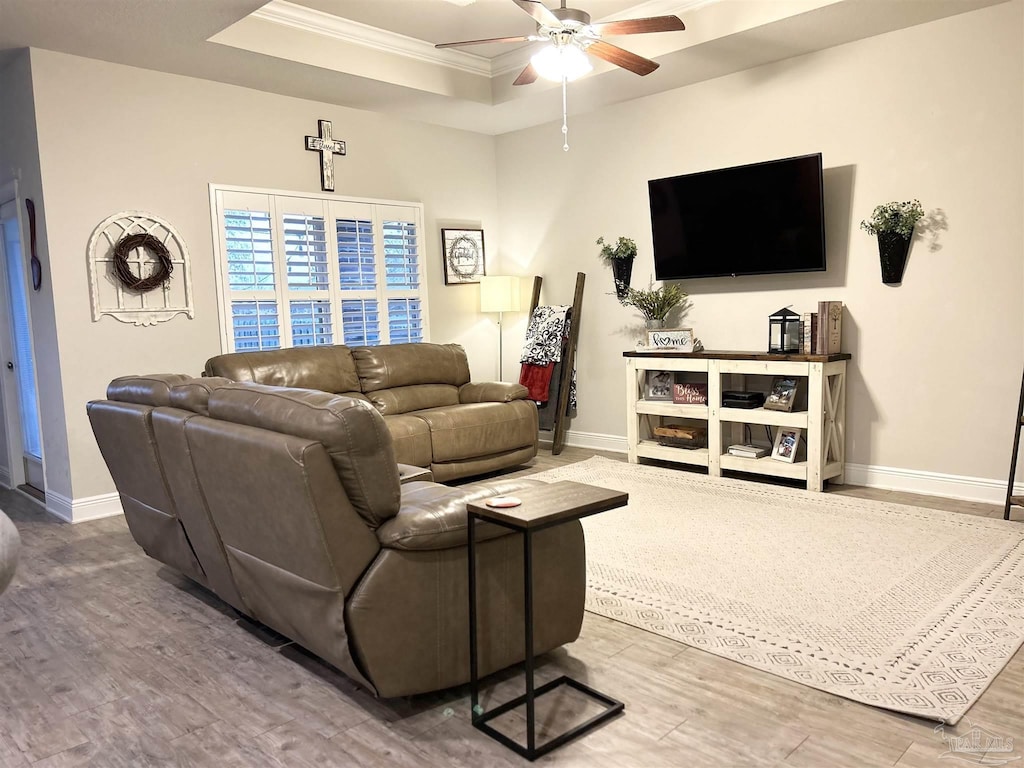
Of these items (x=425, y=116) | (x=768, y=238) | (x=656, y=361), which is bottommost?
(x=656, y=361)

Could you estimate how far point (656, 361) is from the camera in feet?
17.4

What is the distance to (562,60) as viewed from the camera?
12.9 feet

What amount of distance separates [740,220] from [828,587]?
2789 millimetres

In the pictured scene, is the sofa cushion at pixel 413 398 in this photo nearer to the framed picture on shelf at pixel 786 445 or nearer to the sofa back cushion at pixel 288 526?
the framed picture on shelf at pixel 786 445

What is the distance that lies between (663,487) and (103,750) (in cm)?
344

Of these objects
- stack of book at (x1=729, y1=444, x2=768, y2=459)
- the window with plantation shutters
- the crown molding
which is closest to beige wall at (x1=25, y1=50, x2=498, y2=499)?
the window with plantation shutters

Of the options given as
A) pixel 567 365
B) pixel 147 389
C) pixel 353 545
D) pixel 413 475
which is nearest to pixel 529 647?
pixel 353 545

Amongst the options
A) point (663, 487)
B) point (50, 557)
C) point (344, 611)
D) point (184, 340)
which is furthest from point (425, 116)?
point (344, 611)

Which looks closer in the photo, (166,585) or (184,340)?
(166,585)

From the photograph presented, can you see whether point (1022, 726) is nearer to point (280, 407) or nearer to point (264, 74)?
point (280, 407)

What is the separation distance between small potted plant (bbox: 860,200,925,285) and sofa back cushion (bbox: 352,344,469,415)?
9.90 feet

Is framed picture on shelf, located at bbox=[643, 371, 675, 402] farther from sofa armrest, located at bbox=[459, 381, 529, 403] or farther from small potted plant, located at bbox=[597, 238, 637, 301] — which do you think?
sofa armrest, located at bbox=[459, 381, 529, 403]

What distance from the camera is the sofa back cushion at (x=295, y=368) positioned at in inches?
185

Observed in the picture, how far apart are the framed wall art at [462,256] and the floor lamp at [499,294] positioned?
0.77ft
